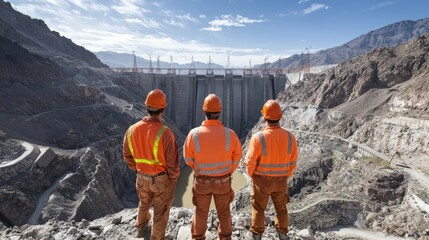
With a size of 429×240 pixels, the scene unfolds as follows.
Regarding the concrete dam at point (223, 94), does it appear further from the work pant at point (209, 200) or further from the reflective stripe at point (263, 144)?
the work pant at point (209, 200)

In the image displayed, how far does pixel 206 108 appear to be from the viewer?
5.58 meters

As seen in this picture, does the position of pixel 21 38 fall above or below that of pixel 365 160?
above

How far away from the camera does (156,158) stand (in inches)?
222

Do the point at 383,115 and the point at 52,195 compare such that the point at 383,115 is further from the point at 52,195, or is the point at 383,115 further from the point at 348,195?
the point at 52,195

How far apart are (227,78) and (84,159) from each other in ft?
112

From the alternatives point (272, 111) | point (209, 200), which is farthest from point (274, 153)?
point (209, 200)

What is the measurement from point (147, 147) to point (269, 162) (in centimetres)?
229

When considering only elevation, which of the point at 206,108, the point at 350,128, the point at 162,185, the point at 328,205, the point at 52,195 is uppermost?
the point at 206,108

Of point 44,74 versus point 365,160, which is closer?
point 365,160

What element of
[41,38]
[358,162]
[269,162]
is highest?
[41,38]

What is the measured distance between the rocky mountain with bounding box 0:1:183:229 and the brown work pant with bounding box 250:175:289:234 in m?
15.9

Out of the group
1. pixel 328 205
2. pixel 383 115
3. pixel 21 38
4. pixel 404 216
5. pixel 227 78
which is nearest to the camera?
pixel 404 216

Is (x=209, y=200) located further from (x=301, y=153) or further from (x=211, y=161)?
(x=301, y=153)

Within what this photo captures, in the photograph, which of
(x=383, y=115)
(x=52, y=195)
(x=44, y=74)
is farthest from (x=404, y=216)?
(x=44, y=74)
